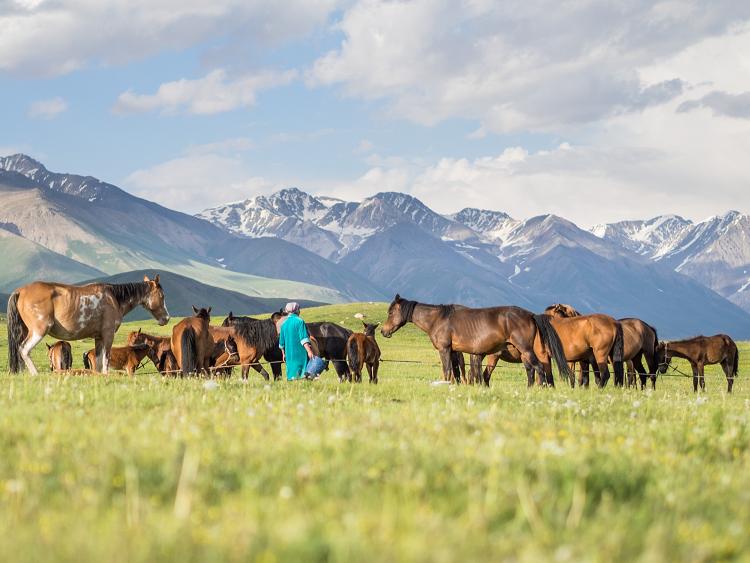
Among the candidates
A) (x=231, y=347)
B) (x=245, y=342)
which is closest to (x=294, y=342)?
(x=231, y=347)

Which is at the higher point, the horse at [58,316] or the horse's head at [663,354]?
the horse at [58,316]

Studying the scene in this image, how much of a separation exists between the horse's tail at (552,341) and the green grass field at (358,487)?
12.7 metres

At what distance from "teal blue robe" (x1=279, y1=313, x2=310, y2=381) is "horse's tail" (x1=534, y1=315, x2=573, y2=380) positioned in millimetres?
7584

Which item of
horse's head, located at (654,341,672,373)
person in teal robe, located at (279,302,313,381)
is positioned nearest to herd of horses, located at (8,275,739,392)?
person in teal robe, located at (279,302,313,381)

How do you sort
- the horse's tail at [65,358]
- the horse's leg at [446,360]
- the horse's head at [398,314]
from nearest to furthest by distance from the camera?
the horse's leg at [446,360] → the horse's head at [398,314] → the horse's tail at [65,358]

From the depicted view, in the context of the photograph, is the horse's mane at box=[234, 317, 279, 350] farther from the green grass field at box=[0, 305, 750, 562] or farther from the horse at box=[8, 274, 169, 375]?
the green grass field at box=[0, 305, 750, 562]

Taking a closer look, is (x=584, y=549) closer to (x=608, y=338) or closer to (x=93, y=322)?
(x=93, y=322)

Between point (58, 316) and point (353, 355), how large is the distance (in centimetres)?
1069

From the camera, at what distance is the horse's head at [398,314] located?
2552 cm

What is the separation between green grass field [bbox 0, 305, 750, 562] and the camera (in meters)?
3.81

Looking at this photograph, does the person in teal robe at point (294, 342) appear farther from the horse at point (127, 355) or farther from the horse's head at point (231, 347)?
the horse at point (127, 355)

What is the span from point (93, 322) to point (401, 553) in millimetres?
17724

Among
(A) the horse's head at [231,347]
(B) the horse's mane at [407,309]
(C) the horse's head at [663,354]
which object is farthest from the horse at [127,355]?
(C) the horse's head at [663,354]

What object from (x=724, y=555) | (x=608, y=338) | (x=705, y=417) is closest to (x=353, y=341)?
(x=608, y=338)
